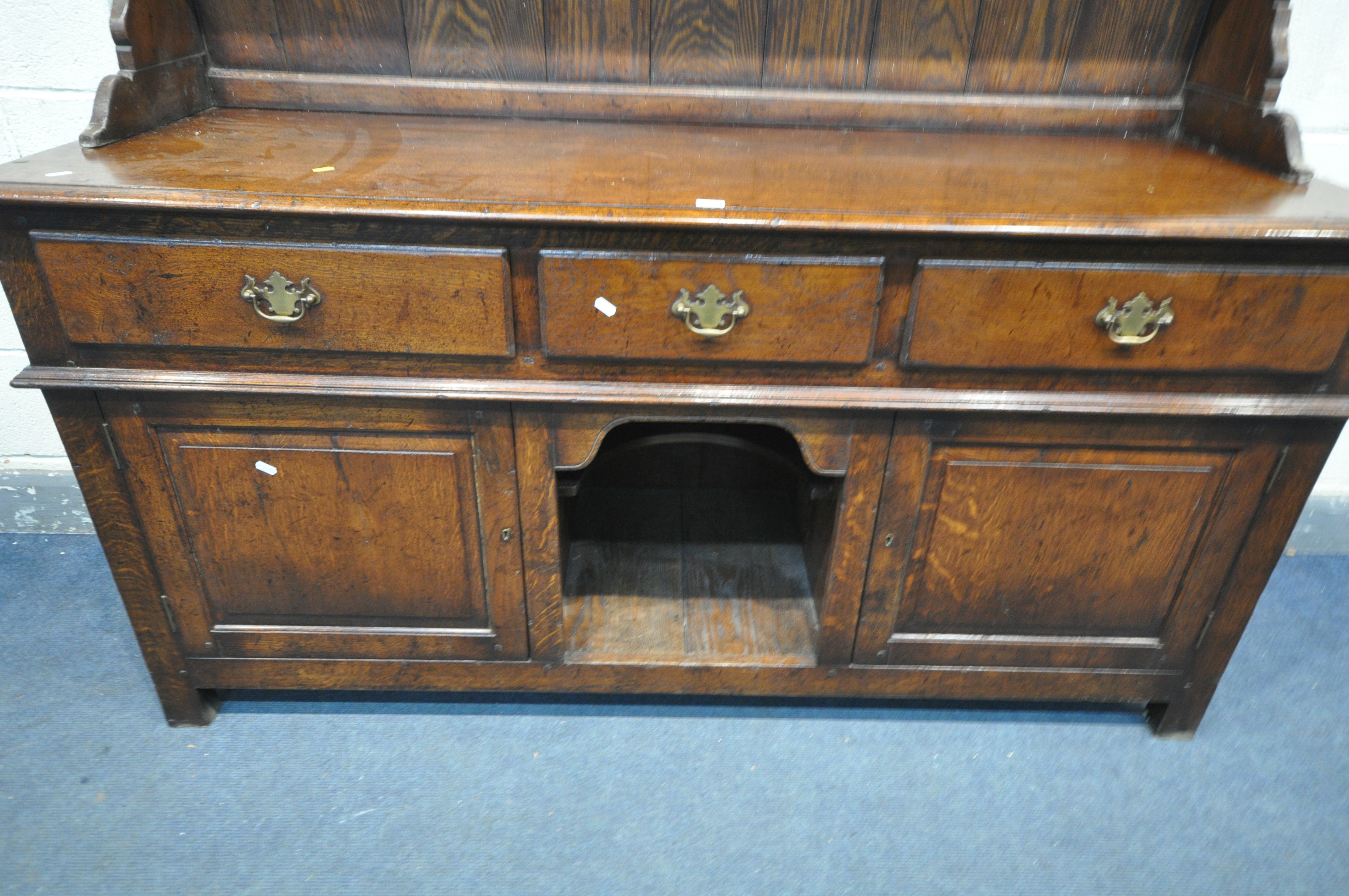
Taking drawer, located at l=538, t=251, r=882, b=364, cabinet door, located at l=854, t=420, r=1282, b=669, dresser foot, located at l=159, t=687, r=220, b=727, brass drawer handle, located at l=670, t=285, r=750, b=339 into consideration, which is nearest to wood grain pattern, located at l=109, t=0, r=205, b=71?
drawer, located at l=538, t=251, r=882, b=364

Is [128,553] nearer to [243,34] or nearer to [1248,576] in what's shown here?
[243,34]

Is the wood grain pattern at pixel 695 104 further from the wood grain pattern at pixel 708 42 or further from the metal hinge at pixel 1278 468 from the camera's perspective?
the metal hinge at pixel 1278 468

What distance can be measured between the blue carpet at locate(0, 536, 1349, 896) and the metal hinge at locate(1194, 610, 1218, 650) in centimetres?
22

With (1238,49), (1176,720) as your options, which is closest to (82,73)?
(1238,49)

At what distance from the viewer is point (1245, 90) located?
4.17 ft

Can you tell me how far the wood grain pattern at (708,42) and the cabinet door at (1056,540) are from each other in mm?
692

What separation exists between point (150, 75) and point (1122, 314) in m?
1.41

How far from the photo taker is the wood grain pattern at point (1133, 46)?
4.51 ft

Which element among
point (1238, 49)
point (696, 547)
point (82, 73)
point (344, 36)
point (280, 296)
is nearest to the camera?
point (280, 296)

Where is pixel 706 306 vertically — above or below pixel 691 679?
above

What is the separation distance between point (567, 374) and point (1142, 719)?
1.22 metres

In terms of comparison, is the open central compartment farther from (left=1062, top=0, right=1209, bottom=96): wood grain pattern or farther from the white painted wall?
the white painted wall

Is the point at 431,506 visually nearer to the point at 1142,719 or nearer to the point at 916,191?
the point at 916,191

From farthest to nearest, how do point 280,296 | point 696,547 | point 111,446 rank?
point 696,547
point 111,446
point 280,296
